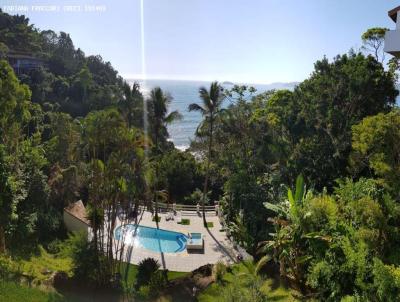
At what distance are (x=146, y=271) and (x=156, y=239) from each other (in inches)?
237

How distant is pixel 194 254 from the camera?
19266mm

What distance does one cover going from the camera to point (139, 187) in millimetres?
14641

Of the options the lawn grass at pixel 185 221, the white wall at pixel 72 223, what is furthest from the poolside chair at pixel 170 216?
the white wall at pixel 72 223

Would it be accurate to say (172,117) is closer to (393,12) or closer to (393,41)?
(393,12)

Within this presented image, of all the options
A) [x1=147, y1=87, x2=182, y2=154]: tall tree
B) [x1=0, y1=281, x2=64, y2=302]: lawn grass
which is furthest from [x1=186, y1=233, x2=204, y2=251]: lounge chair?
[x1=0, y1=281, x2=64, y2=302]: lawn grass

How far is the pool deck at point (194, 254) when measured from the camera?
1802 cm

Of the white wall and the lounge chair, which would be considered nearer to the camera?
the lounge chair

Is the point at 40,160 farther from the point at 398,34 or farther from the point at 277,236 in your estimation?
the point at 398,34

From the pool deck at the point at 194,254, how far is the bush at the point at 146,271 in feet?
5.34

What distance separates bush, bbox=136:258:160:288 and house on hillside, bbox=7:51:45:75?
4257cm

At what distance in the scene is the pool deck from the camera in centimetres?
1802

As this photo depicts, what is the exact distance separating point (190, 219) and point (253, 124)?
691 cm

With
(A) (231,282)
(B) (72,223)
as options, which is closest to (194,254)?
(A) (231,282)

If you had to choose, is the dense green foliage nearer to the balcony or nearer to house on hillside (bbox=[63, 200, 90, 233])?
house on hillside (bbox=[63, 200, 90, 233])
